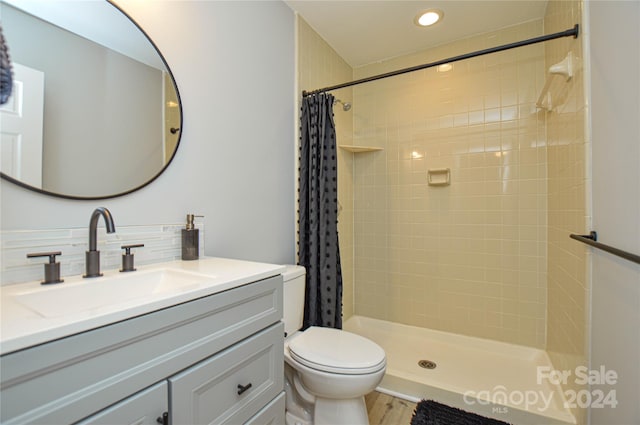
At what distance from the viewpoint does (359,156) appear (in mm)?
2664

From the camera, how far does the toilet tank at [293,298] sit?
1.51m

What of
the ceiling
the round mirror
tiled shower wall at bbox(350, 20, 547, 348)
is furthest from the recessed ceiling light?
the round mirror

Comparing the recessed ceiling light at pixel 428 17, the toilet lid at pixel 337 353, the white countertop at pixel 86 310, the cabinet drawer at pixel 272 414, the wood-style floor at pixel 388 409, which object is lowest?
the wood-style floor at pixel 388 409

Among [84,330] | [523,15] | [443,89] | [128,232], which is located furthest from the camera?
[443,89]

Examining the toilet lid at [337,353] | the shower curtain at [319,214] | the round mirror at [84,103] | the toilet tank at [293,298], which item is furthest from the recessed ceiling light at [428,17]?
the toilet lid at [337,353]

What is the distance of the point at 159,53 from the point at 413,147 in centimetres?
192

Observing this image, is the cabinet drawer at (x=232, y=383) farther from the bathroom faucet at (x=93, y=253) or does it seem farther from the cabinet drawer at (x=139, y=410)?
the bathroom faucet at (x=93, y=253)

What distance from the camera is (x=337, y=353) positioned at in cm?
133

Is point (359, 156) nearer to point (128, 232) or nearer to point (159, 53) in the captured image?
point (159, 53)

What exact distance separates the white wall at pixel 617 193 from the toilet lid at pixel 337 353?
0.81 m

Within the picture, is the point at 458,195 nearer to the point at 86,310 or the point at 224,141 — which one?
the point at 224,141

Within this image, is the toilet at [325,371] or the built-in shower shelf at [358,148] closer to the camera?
the toilet at [325,371]

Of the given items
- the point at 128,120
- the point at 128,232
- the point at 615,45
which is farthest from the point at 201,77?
the point at 615,45

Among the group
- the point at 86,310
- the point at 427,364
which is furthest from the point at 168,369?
the point at 427,364
